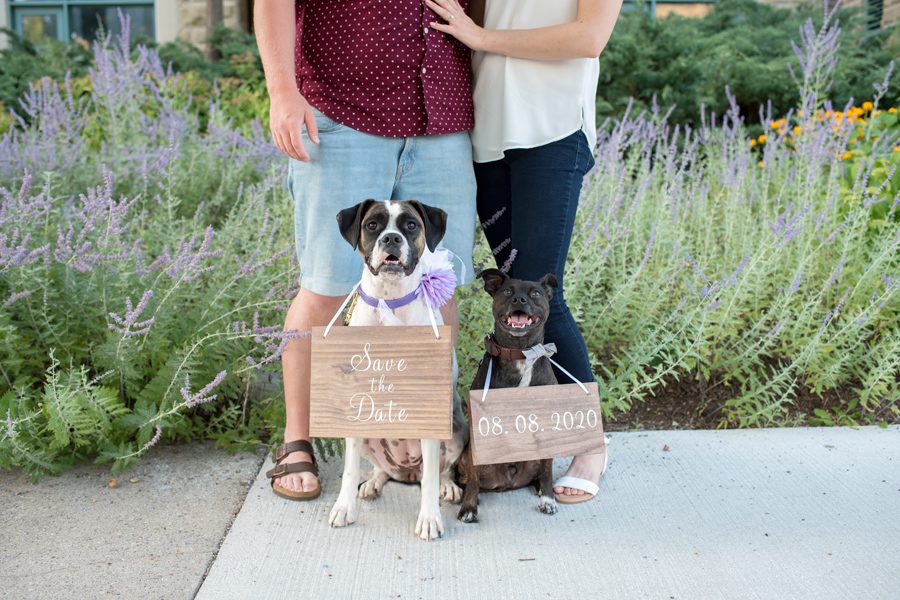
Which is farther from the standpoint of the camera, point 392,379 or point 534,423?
point 534,423

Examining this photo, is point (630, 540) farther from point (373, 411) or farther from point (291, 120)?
point (291, 120)

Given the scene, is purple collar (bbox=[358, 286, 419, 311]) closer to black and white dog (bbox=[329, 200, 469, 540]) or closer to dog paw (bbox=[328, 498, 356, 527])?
black and white dog (bbox=[329, 200, 469, 540])

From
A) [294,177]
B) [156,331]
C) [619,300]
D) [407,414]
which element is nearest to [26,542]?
[156,331]

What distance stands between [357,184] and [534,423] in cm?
107

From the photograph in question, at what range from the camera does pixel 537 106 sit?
119 inches

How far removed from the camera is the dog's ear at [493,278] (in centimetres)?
298

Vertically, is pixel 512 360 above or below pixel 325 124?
below

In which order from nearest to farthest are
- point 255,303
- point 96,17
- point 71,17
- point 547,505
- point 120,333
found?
point 547,505
point 120,333
point 255,303
point 96,17
point 71,17

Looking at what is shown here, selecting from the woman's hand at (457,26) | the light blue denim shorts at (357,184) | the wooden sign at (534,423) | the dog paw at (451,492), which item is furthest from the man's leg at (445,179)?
the dog paw at (451,492)

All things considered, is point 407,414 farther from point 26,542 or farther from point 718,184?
point 718,184

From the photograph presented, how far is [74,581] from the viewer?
103 inches

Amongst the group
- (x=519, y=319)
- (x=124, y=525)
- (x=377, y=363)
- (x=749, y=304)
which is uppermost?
(x=519, y=319)

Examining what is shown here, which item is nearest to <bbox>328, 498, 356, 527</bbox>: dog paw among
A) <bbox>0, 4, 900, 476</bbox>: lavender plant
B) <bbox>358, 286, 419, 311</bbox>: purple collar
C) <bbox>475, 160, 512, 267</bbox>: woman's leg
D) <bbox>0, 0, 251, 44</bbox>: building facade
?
<bbox>0, 4, 900, 476</bbox>: lavender plant

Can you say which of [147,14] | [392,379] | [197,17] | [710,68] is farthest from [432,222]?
[147,14]
